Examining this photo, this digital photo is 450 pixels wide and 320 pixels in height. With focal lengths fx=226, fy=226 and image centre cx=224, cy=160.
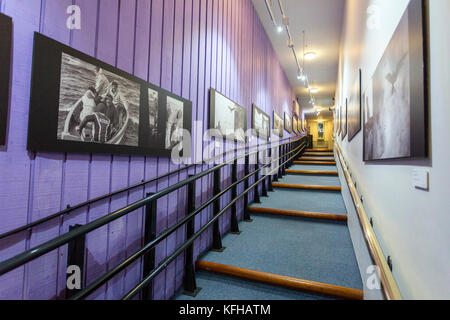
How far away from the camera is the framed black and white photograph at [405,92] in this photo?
0.95 m

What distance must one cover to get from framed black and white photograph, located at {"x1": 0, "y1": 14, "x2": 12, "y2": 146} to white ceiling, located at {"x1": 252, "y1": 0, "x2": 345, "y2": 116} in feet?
15.1

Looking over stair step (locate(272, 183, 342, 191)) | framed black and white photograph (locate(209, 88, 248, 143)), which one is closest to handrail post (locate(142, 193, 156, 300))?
framed black and white photograph (locate(209, 88, 248, 143))

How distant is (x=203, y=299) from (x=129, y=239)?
75 centimetres

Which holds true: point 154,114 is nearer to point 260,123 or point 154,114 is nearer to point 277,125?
point 260,123

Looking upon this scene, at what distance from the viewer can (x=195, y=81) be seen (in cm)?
245

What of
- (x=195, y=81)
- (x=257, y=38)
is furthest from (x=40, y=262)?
(x=257, y=38)

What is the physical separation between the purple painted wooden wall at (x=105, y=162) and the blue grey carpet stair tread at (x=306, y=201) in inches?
44.5

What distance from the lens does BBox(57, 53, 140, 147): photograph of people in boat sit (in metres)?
1.22

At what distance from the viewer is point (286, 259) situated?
2127mm

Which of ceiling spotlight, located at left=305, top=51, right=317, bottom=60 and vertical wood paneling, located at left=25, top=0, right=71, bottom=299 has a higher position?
ceiling spotlight, located at left=305, top=51, right=317, bottom=60

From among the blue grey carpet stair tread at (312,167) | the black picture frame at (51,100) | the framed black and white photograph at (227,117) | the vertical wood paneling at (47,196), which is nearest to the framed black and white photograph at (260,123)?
the framed black and white photograph at (227,117)

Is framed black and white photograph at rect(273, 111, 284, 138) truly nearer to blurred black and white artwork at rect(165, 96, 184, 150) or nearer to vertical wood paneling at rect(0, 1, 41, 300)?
blurred black and white artwork at rect(165, 96, 184, 150)

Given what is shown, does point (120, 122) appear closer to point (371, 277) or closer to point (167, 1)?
point (167, 1)

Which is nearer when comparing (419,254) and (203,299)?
(419,254)
